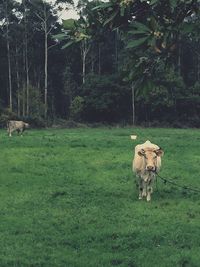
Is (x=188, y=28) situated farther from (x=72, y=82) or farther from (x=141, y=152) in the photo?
(x=72, y=82)

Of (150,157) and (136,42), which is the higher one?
(136,42)

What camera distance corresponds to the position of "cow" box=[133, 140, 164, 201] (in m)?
16.4

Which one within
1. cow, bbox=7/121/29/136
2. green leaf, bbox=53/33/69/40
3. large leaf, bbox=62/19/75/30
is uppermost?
large leaf, bbox=62/19/75/30

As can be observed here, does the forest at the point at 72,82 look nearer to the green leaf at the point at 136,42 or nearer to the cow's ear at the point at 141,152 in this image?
the cow's ear at the point at 141,152

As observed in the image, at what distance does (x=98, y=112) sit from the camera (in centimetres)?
6159

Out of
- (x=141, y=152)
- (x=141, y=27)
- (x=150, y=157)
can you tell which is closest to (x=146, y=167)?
(x=150, y=157)

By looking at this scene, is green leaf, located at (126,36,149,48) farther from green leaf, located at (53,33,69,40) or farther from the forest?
the forest

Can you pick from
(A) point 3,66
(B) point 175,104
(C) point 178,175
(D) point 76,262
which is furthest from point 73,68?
(D) point 76,262

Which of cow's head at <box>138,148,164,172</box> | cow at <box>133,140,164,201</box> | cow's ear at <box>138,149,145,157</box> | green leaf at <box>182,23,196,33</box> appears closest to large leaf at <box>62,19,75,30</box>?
green leaf at <box>182,23,196,33</box>

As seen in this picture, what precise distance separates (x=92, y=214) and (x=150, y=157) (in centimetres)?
301

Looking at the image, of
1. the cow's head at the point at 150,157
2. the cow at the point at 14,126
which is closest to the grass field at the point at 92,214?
the cow's head at the point at 150,157

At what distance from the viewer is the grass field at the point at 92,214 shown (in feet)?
35.8

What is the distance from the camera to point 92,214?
14.1 meters

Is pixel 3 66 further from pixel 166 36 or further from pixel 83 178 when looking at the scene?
pixel 166 36
